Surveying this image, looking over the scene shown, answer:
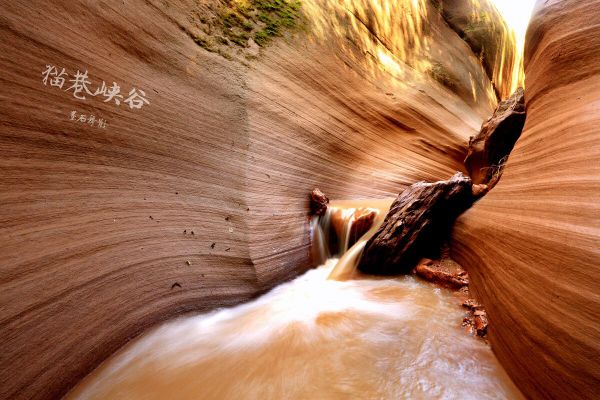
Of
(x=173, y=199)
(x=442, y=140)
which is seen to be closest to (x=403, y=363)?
(x=173, y=199)

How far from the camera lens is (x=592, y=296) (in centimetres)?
126

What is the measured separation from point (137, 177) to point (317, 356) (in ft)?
6.86

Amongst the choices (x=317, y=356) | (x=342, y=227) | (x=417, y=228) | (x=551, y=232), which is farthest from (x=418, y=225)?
(x=317, y=356)

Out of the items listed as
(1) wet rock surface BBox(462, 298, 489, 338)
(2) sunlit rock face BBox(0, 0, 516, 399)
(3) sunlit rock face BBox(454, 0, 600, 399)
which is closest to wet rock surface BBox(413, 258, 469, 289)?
(3) sunlit rock face BBox(454, 0, 600, 399)

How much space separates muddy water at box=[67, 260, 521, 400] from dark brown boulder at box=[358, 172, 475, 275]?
0.48m

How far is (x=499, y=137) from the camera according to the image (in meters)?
4.70

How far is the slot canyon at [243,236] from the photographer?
1.61 m

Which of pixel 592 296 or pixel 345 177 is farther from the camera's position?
pixel 345 177

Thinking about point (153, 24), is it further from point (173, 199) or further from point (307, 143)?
point (307, 143)

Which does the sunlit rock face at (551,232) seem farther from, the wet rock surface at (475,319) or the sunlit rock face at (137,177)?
the sunlit rock face at (137,177)

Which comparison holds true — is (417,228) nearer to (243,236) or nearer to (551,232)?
(551,232)

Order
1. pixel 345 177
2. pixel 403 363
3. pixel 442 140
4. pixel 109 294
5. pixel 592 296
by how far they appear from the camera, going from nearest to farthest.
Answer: pixel 592 296 → pixel 403 363 → pixel 109 294 → pixel 345 177 → pixel 442 140

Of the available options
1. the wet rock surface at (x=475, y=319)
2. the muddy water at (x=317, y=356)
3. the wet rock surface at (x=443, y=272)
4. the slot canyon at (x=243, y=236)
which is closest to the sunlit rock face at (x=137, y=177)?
the slot canyon at (x=243, y=236)

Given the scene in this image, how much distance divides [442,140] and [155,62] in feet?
21.9
